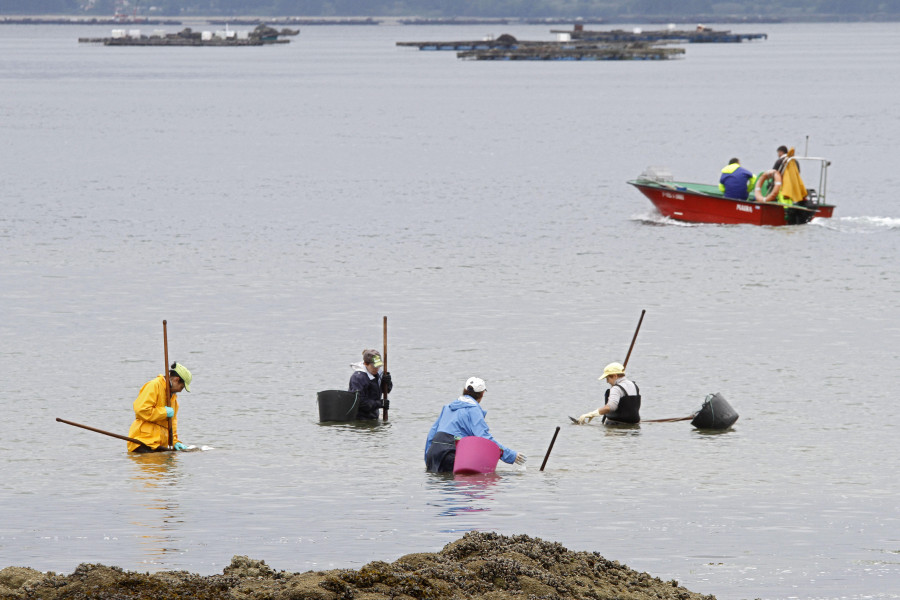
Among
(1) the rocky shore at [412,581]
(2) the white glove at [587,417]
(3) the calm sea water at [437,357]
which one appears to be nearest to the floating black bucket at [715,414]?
(3) the calm sea water at [437,357]

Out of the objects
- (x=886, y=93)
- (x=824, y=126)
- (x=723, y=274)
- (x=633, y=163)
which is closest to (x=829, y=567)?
(x=723, y=274)

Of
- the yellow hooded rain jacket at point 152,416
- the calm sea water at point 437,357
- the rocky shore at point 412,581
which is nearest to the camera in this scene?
the rocky shore at point 412,581

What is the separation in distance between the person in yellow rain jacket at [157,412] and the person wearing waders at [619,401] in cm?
568

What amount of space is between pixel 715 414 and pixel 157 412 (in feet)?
24.4

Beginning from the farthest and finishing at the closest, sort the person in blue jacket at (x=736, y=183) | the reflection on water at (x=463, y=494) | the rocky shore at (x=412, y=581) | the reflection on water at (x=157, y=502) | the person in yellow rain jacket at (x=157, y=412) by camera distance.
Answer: the person in blue jacket at (x=736, y=183) → the person in yellow rain jacket at (x=157, y=412) → the reflection on water at (x=463, y=494) → the reflection on water at (x=157, y=502) → the rocky shore at (x=412, y=581)

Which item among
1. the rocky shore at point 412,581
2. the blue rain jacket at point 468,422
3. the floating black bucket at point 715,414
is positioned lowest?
the floating black bucket at point 715,414

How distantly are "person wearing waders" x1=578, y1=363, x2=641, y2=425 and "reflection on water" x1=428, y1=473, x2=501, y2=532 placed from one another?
3315mm

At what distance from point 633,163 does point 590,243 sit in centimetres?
→ 2825

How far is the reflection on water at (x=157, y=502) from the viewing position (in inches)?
518

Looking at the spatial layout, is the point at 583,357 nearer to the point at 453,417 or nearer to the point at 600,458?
the point at 600,458

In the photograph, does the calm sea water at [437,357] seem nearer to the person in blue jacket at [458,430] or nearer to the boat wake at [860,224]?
the boat wake at [860,224]

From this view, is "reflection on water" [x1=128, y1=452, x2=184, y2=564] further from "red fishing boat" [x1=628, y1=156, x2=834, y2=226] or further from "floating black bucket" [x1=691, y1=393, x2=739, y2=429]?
"red fishing boat" [x1=628, y1=156, x2=834, y2=226]

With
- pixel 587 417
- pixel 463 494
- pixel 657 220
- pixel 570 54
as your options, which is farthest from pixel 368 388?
pixel 570 54

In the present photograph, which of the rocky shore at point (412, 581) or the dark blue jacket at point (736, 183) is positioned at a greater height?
the rocky shore at point (412, 581)
